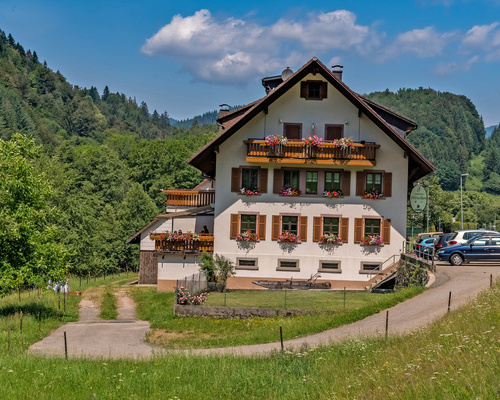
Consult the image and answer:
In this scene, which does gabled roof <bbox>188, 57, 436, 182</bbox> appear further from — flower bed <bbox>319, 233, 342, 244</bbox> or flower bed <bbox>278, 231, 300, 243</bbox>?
flower bed <bbox>278, 231, 300, 243</bbox>

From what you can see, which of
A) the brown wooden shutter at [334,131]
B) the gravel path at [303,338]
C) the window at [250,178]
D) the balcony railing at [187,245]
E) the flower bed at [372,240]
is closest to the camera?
the gravel path at [303,338]

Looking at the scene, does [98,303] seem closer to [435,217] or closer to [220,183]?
[220,183]

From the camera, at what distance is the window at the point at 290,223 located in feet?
128

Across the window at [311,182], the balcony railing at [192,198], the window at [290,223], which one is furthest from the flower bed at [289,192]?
the balcony railing at [192,198]

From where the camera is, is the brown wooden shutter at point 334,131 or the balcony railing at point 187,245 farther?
the balcony railing at point 187,245

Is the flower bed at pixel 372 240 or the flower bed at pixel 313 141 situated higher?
the flower bed at pixel 313 141

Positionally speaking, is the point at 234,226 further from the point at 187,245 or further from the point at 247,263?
the point at 187,245

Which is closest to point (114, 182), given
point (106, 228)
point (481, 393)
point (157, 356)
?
point (106, 228)

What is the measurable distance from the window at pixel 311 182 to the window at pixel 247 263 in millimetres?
4959

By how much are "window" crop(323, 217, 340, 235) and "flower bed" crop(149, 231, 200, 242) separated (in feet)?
23.5

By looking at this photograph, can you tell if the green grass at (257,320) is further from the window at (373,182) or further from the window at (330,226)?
the window at (373,182)

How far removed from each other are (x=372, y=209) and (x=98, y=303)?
51.7ft

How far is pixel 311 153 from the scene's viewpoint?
124ft

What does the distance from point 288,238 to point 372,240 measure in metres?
4.63
